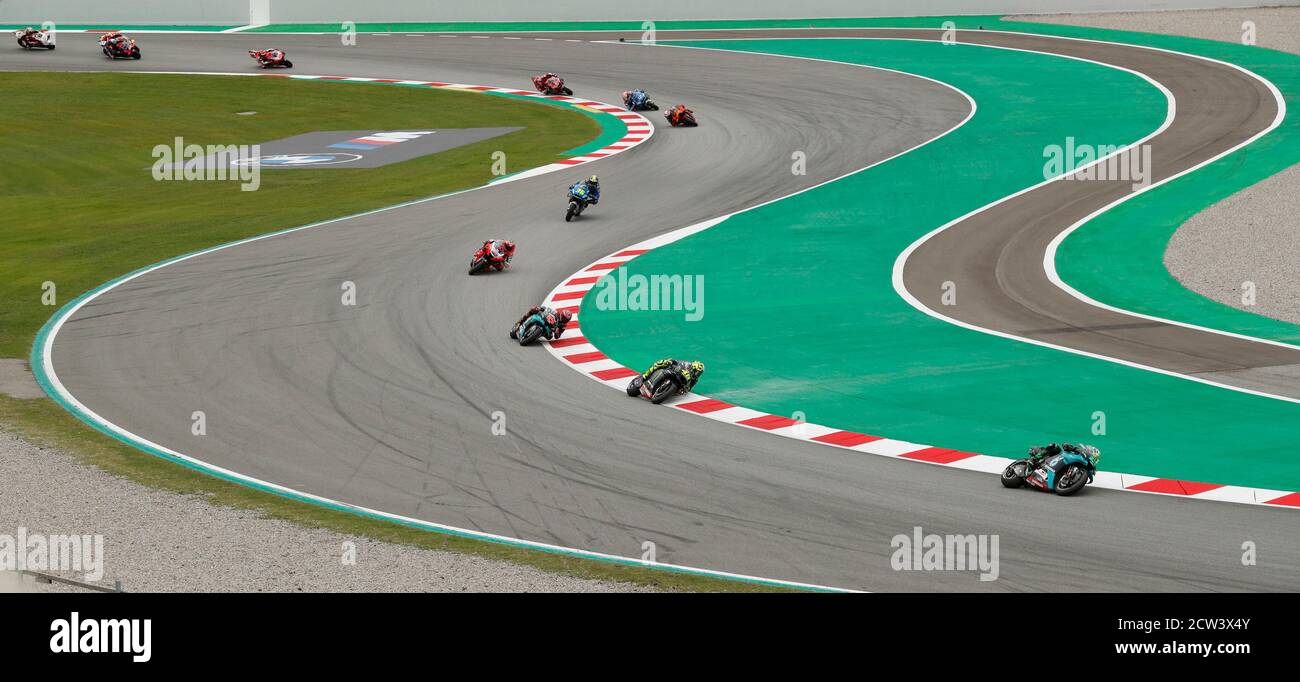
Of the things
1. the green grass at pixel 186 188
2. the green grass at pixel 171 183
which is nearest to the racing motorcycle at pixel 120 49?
the green grass at pixel 186 188

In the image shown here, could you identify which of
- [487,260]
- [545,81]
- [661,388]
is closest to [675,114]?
[545,81]

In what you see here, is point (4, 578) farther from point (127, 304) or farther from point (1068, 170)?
point (1068, 170)

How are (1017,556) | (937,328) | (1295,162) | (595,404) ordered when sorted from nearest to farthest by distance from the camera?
(1017,556)
(595,404)
(937,328)
(1295,162)

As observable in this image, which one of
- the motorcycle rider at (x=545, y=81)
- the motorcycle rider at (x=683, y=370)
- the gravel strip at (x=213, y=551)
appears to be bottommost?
the gravel strip at (x=213, y=551)

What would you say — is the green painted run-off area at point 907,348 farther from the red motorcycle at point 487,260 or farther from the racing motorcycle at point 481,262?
the racing motorcycle at point 481,262

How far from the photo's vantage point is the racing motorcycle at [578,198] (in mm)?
27172

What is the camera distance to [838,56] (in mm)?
45438

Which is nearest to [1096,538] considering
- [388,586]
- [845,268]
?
[388,586]

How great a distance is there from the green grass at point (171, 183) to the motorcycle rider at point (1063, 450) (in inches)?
564

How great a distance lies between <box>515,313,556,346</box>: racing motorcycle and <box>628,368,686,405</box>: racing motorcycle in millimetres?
2968

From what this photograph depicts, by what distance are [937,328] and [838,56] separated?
27.2 metres

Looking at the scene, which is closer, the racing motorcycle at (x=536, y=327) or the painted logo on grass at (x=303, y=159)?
the racing motorcycle at (x=536, y=327)

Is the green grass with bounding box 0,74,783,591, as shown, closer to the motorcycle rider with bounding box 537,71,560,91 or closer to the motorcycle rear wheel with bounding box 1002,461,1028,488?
the motorcycle rider with bounding box 537,71,560,91
